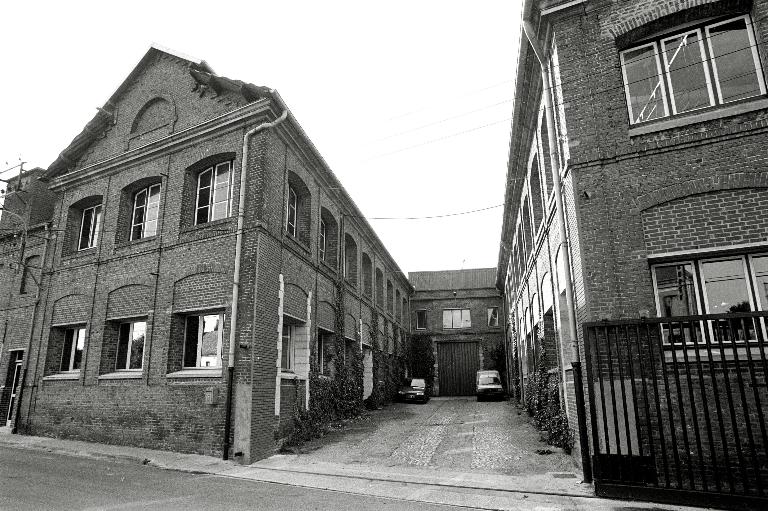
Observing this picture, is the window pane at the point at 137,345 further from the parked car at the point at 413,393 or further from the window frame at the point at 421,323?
the window frame at the point at 421,323

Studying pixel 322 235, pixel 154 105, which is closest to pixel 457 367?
pixel 322 235

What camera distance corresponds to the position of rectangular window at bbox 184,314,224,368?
10.9 m

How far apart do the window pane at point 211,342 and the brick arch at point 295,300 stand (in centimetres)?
163

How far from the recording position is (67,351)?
13789 mm

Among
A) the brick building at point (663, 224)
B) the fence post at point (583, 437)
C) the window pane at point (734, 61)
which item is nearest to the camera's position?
the brick building at point (663, 224)

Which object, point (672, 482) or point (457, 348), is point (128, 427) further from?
point (457, 348)

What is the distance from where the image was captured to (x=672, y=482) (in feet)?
20.8

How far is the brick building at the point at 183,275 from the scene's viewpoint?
10.4 metres

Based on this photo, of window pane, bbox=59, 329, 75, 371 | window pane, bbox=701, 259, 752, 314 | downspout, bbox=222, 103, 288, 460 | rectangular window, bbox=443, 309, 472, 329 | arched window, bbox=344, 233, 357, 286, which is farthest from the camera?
rectangular window, bbox=443, 309, 472, 329

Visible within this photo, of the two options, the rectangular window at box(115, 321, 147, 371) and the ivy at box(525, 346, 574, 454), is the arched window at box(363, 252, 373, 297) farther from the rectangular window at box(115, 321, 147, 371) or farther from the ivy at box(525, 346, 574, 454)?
the rectangular window at box(115, 321, 147, 371)

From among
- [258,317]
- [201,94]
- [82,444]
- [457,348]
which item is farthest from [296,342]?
[457,348]

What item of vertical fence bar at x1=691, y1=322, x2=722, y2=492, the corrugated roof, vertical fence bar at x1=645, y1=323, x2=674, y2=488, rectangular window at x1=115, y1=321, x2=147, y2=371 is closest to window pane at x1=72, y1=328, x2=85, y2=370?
rectangular window at x1=115, y1=321, x2=147, y2=371

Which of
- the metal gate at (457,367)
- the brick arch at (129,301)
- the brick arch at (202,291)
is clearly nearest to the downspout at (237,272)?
the brick arch at (202,291)

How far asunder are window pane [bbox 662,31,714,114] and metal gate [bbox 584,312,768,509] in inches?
140
